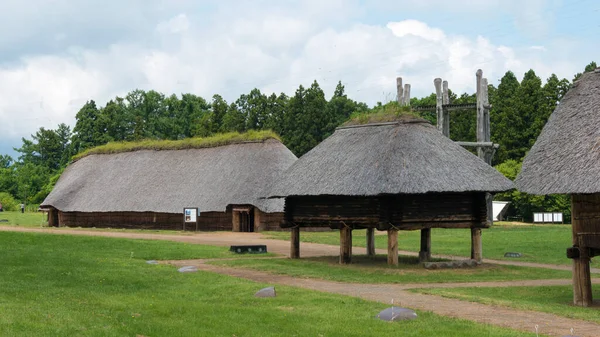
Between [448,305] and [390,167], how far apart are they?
10388 mm

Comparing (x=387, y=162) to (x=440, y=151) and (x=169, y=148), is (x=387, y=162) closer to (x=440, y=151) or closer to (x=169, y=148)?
(x=440, y=151)

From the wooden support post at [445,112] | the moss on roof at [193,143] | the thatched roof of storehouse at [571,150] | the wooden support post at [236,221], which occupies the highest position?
the wooden support post at [445,112]

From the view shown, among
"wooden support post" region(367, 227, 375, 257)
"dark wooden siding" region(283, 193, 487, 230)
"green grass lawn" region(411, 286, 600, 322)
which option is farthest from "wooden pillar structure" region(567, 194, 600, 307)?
"wooden support post" region(367, 227, 375, 257)

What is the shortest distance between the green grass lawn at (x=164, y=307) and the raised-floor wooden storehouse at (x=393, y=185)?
7.05 meters

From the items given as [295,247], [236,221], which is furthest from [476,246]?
[236,221]

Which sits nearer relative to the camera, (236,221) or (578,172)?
(578,172)

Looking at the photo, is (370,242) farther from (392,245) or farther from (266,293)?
(266,293)

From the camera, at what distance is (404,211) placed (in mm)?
28062

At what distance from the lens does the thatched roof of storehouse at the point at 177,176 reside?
54.9 m

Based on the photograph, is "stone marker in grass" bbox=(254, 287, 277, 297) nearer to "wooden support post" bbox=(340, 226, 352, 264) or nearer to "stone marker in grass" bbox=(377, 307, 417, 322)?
"stone marker in grass" bbox=(377, 307, 417, 322)

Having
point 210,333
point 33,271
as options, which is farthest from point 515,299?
point 33,271

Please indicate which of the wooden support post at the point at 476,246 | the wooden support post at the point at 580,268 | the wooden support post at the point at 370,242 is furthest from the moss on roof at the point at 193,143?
the wooden support post at the point at 580,268

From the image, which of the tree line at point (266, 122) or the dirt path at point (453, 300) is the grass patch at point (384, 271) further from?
the tree line at point (266, 122)

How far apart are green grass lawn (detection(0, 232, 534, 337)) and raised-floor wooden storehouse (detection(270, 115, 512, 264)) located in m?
7.05
